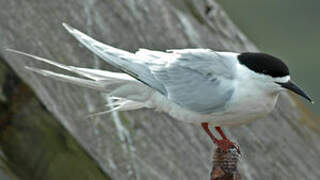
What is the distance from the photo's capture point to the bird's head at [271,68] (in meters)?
3.50

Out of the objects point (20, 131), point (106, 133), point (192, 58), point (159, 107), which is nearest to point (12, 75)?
point (20, 131)

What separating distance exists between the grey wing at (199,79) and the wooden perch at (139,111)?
0.84ft

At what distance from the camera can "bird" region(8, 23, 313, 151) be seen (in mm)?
3367

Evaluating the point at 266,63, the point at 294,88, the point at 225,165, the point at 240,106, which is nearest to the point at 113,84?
the point at 240,106

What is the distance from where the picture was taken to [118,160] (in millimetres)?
2852

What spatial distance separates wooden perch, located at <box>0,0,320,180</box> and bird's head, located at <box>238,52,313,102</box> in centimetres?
18

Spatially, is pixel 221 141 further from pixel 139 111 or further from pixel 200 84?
pixel 200 84

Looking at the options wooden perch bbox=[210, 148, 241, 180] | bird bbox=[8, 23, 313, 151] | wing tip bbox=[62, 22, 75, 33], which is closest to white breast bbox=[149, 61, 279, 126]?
bird bbox=[8, 23, 313, 151]

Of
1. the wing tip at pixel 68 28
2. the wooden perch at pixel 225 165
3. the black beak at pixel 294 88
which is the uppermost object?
the wing tip at pixel 68 28

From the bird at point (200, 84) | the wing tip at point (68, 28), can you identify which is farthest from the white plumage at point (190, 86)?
the wing tip at point (68, 28)

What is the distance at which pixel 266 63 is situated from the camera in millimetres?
3529

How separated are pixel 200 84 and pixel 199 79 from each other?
0.10 ft

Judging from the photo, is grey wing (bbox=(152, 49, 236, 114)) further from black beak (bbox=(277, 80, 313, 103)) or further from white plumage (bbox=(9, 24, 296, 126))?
black beak (bbox=(277, 80, 313, 103))

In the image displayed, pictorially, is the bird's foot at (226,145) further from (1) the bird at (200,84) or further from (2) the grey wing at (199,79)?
(2) the grey wing at (199,79)
